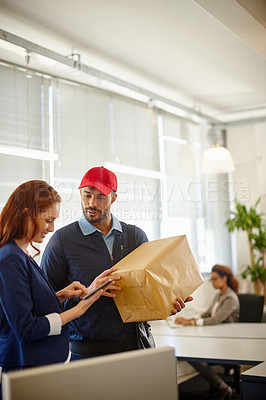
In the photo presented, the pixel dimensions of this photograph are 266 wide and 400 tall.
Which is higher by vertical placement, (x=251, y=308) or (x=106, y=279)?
(x=106, y=279)

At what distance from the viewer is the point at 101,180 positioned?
2.26 meters

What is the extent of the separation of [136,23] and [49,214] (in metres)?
1.90

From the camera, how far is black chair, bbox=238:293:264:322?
169 inches

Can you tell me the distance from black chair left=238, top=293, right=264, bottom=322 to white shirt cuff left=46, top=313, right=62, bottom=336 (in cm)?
286

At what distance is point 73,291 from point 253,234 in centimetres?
362

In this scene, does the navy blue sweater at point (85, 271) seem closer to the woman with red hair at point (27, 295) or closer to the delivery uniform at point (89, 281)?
the delivery uniform at point (89, 281)

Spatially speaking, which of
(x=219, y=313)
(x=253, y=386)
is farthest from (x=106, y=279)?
(x=219, y=313)

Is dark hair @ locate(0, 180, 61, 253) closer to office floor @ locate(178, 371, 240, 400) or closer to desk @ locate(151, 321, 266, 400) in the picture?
desk @ locate(151, 321, 266, 400)

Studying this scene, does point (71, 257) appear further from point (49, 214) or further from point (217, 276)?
point (217, 276)

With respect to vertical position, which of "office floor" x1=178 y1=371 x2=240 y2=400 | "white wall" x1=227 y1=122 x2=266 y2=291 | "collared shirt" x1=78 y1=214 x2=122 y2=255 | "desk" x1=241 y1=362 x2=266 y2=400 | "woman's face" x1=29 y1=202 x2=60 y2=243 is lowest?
"office floor" x1=178 y1=371 x2=240 y2=400

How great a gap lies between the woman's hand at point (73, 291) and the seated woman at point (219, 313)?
2.21 meters

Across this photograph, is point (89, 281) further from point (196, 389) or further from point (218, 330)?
point (196, 389)

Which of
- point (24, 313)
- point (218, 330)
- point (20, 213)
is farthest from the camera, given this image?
point (218, 330)

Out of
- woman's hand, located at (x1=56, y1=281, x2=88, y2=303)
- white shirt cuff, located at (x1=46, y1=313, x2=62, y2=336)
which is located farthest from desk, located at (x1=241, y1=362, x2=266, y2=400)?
white shirt cuff, located at (x1=46, y1=313, x2=62, y2=336)
